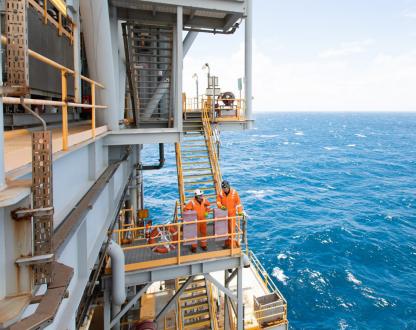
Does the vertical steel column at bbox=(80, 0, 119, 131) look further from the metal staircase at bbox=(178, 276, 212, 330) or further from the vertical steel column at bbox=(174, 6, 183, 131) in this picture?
the metal staircase at bbox=(178, 276, 212, 330)

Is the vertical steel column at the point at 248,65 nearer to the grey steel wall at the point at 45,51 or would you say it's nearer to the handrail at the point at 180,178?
the handrail at the point at 180,178

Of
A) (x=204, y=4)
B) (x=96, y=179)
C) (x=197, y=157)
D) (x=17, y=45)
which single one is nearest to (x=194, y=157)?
(x=197, y=157)

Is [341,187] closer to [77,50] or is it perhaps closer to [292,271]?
[292,271]

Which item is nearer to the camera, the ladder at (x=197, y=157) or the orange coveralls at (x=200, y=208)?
the orange coveralls at (x=200, y=208)

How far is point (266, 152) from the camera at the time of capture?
7588cm

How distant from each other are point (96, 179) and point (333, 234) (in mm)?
24713

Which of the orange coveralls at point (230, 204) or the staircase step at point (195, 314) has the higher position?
the orange coveralls at point (230, 204)

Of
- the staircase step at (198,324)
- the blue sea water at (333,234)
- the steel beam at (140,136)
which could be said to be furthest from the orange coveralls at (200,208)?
the blue sea water at (333,234)

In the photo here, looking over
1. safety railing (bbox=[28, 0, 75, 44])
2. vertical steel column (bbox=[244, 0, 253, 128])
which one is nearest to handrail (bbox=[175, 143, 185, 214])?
vertical steel column (bbox=[244, 0, 253, 128])

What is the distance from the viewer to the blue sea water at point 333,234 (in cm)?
1786

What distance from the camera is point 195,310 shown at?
12812mm

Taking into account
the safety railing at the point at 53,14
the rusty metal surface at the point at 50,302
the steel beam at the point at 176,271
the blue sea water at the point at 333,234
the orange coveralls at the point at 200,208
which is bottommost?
the blue sea water at the point at 333,234

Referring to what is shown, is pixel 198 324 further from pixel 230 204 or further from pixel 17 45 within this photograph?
pixel 17 45

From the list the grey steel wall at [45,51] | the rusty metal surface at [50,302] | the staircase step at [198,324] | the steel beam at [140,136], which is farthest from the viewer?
the staircase step at [198,324]
